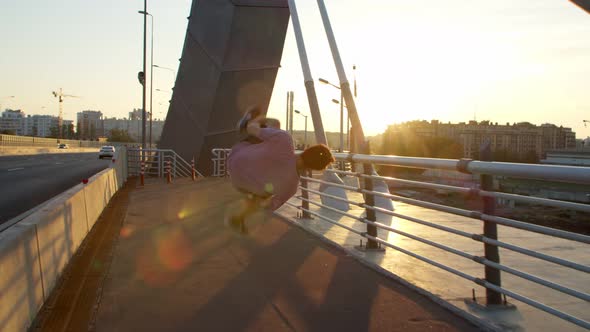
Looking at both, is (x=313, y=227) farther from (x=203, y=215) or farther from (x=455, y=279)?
(x=455, y=279)

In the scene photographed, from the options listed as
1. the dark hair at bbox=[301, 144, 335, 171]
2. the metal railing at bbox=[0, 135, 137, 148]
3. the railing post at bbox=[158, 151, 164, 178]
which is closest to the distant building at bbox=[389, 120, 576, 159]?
the metal railing at bbox=[0, 135, 137, 148]

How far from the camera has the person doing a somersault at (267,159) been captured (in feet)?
17.1

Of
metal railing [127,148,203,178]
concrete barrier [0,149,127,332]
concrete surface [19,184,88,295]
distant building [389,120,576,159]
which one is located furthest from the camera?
distant building [389,120,576,159]

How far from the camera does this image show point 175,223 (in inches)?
411

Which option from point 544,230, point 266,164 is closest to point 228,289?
point 266,164

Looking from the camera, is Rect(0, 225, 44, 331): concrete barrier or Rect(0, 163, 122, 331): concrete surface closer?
Rect(0, 225, 44, 331): concrete barrier

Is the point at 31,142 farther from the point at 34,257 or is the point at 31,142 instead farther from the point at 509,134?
the point at 509,134

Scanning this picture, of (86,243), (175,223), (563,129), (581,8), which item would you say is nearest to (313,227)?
(175,223)

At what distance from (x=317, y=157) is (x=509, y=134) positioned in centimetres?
14087

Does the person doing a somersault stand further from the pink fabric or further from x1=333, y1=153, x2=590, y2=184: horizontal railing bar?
x1=333, y1=153, x2=590, y2=184: horizontal railing bar

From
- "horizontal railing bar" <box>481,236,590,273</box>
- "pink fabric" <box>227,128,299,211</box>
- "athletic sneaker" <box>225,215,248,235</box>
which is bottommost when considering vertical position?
"athletic sneaker" <box>225,215,248,235</box>

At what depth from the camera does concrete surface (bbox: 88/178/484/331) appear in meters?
4.68

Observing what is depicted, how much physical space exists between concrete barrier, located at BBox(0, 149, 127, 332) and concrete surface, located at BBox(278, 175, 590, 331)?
11.8 feet

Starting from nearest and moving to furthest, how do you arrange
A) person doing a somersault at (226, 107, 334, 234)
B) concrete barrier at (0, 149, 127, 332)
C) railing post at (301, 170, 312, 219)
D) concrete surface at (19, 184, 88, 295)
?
concrete barrier at (0, 149, 127, 332), person doing a somersault at (226, 107, 334, 234), concrete surface at (19, 184, 88, 295), railing post at (301, 170, 312, 219)
